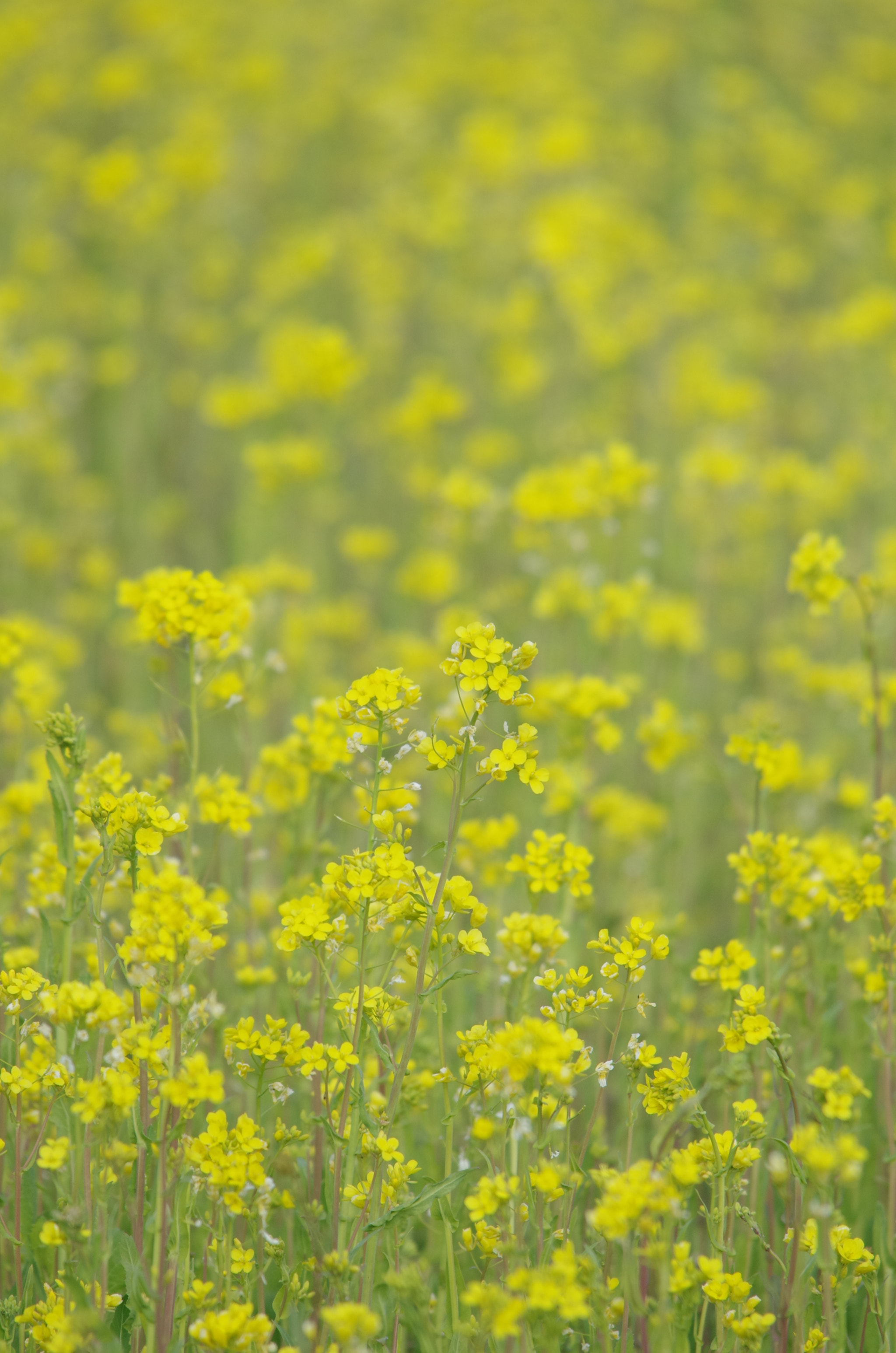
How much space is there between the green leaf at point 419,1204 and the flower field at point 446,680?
0.03 m

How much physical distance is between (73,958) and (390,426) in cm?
451

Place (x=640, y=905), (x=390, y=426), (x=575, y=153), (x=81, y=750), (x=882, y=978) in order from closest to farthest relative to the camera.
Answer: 1. (x=81, y=750)
2. (x=882, y=978)
3. (x=640, y=905)
4. (x=390, y=426)
5. (x=575, y=153)

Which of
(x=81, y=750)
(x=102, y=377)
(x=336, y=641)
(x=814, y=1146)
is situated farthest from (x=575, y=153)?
(x=814, y=1146)

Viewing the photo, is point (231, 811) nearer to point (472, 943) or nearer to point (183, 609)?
point (183, 609)

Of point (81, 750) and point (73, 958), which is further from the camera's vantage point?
point (73, 958)

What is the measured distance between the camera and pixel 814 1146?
1828mm

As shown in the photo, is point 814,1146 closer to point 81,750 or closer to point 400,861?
point 400,861

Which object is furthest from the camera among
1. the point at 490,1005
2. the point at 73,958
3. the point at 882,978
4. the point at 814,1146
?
the point at 490,1005

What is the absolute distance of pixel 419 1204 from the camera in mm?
2154

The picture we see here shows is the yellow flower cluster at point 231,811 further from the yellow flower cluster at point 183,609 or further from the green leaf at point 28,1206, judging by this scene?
the green leaf at point 28,1206

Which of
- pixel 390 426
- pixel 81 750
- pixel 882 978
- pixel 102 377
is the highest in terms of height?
pixel 102 377

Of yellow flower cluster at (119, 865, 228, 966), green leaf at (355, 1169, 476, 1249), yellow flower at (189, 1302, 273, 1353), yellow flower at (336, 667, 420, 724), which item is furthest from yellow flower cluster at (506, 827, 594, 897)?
yellow flower at (189, 1302, 273, 1353)

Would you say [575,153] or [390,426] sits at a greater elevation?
[575,153]

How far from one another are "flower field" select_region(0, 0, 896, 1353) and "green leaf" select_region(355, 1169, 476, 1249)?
0.03 meters
